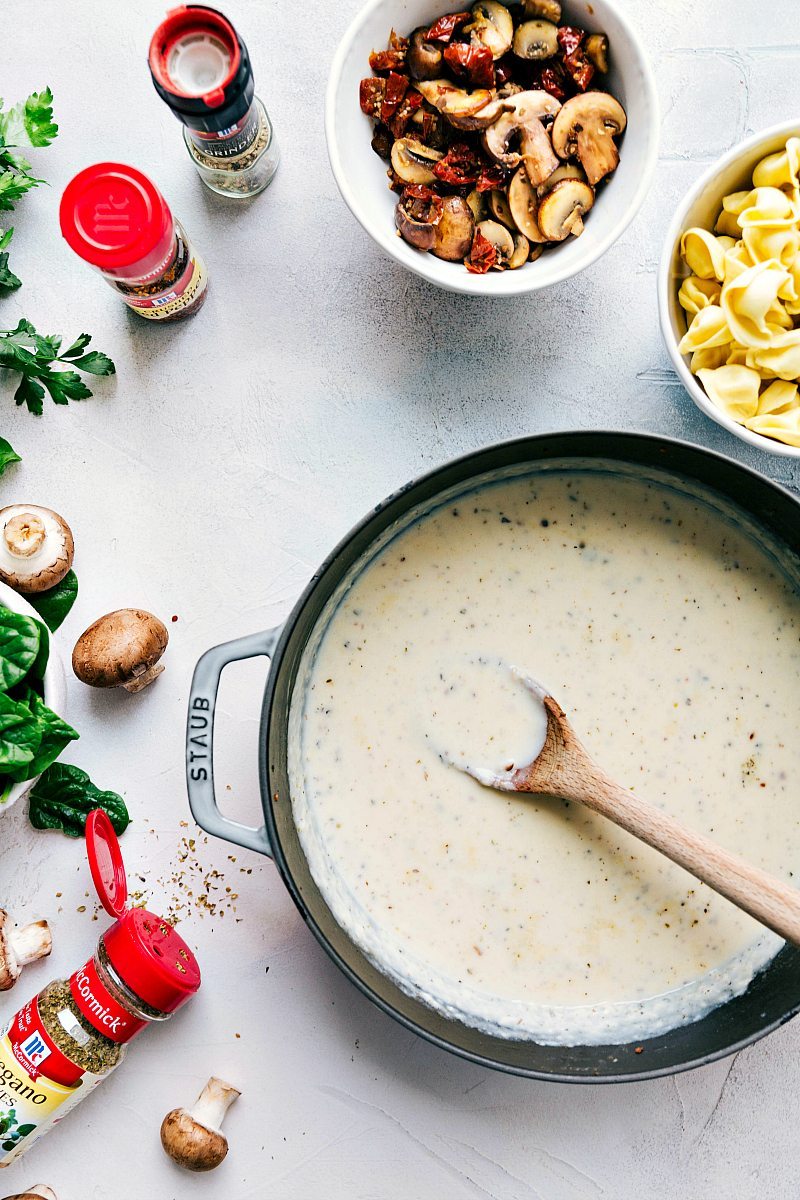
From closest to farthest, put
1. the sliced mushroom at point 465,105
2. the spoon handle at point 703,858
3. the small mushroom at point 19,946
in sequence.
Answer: the spoon handle at point 703,858
the sliced mushroom at point 465,105
the small mushroom at point 19,946

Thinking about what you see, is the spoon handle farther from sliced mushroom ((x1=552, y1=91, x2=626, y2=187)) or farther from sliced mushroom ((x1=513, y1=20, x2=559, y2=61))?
sliced mushroom ((x1=513, y1=20, x2=559, y2=61))

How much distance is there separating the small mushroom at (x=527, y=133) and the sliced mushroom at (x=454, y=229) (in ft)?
0.26

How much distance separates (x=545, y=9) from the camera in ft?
4.14

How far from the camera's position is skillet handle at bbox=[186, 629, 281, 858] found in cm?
116

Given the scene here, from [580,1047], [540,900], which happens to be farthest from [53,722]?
[580,1047]

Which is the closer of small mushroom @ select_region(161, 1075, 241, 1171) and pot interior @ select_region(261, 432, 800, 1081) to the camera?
pot interior @ select_region(261, 432, 800, 1081)

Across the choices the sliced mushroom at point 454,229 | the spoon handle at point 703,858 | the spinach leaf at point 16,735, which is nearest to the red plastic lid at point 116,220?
the sliced mushroom at point 454,229

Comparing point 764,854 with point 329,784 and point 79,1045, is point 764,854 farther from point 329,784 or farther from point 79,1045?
point 79,1045

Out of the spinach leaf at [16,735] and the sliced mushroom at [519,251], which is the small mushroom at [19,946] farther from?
the sliced mushroom at [519,251]

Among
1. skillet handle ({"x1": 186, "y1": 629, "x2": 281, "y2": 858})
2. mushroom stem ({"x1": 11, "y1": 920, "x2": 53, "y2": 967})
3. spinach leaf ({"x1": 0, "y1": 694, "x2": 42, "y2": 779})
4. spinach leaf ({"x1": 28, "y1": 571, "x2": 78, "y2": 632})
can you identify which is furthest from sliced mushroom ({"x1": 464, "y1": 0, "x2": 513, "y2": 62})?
mushroom stem ({"x1": 11, "y1": 920, "x2": 53, "y2": 967})

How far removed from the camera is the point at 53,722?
125 cm

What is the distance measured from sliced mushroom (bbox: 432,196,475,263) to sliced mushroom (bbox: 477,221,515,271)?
0.02 metres

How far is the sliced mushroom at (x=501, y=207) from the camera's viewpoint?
1297 millimetres

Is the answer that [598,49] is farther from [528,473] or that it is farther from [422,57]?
[528,473]
